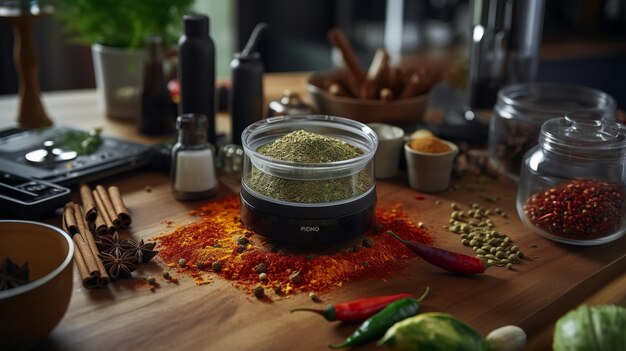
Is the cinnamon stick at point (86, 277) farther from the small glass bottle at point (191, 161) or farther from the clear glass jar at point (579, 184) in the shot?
the clear glass jar at point (579, 184)

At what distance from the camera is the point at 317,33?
4180mm

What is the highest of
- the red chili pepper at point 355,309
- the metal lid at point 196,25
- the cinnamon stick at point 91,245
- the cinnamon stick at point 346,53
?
the metal lid at point 196,25

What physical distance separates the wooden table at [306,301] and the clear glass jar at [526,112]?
282 millimetres

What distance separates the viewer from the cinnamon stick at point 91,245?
1154 mm

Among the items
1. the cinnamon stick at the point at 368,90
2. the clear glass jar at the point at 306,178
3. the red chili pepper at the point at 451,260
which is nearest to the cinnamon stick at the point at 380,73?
the cinnamon stick at the point at 368,90

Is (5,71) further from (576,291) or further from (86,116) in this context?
(576,291)

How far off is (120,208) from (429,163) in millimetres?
739

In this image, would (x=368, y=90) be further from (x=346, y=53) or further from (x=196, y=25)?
(x=196, y=25)

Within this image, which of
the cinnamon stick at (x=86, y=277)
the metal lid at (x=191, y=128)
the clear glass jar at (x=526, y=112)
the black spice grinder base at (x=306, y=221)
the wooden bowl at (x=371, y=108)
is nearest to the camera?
the cinnamon stick at (x=86, y=277)

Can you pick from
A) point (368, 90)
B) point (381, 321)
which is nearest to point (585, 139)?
point (381, 321)

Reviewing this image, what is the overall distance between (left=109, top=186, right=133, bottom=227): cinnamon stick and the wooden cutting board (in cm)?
2

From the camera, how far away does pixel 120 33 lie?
211 centimetres

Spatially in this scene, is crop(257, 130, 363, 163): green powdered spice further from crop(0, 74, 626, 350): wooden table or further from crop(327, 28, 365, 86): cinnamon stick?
crop(327, 28, 365, 86): cinnamon stick

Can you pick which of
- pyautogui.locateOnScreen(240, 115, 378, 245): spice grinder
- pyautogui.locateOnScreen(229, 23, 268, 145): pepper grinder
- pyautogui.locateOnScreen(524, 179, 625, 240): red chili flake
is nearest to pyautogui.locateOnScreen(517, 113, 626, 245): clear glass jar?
pyautogui.locateOnScreen(524, 179, 625, 240): red chili flake
